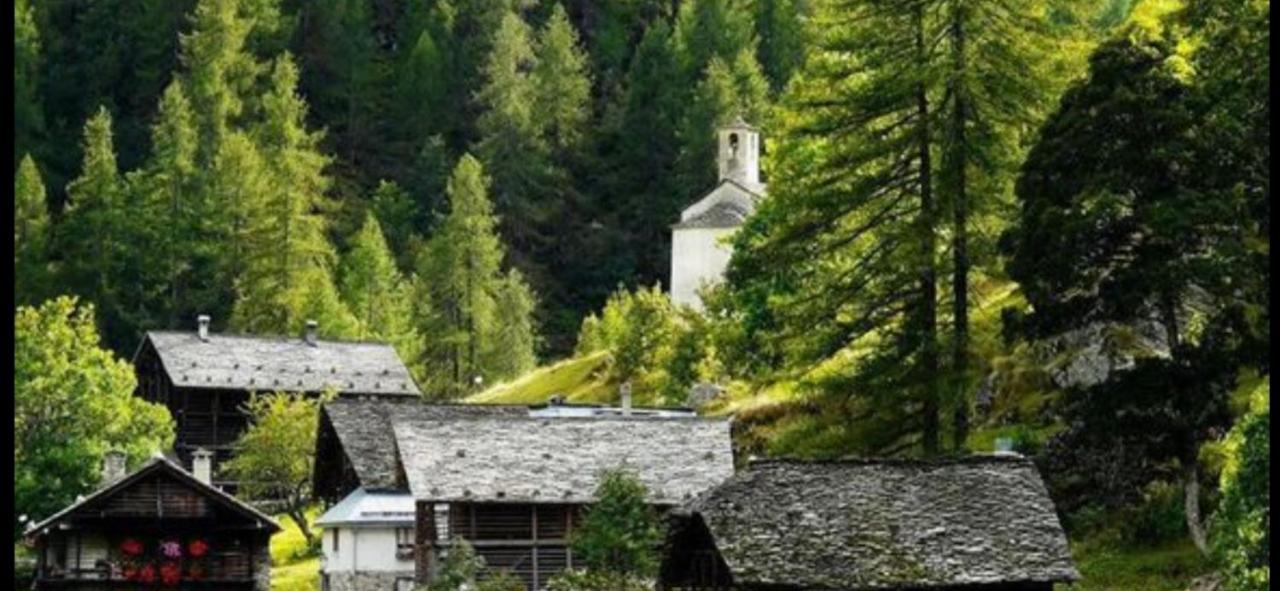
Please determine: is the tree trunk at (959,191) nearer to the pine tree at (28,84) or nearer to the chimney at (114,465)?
the chimney at (114,465)

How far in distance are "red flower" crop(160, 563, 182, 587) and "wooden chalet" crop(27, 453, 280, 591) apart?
26 millimetres

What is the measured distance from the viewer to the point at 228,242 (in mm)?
137375

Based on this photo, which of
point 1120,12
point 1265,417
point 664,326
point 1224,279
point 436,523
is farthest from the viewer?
point 1120,12

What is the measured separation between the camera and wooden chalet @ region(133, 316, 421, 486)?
99.3 metres

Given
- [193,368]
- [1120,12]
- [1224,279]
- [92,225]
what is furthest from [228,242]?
[1224,279]

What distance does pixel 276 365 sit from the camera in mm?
100125

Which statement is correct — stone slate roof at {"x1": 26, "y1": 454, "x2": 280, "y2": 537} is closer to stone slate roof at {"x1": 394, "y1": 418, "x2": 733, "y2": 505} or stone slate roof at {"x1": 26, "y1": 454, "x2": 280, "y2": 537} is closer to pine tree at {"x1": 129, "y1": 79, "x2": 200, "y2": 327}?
stone slate roof at {"x1": 394, "y1": 418, "x2": 733, "y2": 505}

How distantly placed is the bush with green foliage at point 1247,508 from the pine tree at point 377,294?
93515 mm

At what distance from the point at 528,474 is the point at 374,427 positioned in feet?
38.5

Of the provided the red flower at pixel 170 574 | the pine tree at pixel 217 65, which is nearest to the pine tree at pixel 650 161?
the pine tree at pixel 217 65

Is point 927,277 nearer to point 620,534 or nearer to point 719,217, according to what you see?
point 620,534

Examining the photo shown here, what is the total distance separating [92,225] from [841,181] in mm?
93841

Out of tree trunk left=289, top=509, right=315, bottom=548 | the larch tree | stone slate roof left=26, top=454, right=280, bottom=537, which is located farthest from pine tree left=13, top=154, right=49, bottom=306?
the larch tree

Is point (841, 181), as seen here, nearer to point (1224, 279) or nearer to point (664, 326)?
point (1224, 279)
